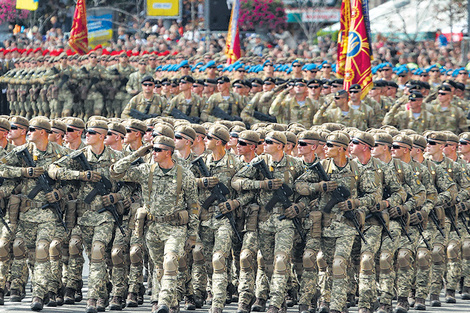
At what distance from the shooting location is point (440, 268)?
12.7 metres

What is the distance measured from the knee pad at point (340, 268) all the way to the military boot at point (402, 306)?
0.98 metres

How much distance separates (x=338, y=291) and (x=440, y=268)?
2.11 meters

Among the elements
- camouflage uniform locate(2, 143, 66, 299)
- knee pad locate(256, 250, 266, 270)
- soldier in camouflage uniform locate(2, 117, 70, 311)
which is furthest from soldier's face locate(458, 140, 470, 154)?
camouflage uniform locate(2, 143, 66, 299)

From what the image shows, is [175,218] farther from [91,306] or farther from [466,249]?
[466,249]

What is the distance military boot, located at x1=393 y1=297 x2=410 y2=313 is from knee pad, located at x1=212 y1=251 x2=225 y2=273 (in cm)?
195

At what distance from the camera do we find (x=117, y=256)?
11.7 meters

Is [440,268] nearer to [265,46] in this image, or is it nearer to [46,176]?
[46,176]

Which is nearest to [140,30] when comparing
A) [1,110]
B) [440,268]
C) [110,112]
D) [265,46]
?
[265,46]

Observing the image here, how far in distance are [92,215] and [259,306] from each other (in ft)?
6.40

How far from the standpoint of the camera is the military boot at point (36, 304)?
11344 mm

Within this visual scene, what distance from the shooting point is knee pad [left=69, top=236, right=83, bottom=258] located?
11766 millimetres

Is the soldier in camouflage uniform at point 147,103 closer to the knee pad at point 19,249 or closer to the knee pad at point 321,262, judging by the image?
the knee pad at point 19,249

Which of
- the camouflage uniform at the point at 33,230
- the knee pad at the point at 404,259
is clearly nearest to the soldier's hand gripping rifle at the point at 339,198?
the knee pad at the point at 404,259

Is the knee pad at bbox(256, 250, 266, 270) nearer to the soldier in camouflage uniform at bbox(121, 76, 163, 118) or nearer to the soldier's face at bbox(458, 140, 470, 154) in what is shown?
the soldier's face at bbox(458, 140, 470, 154)
